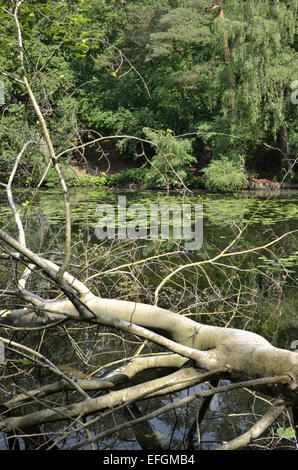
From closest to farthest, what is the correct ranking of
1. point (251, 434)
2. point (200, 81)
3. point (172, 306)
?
point (251, 434) < point (172, 306) < point (200, 81)

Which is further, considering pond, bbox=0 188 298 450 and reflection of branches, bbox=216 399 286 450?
pond, bbox=0 188 298 450

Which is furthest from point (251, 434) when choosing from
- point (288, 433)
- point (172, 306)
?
point (172, 306)

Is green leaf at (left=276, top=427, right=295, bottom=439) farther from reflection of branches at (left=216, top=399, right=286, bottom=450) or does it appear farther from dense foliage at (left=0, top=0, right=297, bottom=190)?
dense foliage at (left=0, top=0, right=297, bottom=190)

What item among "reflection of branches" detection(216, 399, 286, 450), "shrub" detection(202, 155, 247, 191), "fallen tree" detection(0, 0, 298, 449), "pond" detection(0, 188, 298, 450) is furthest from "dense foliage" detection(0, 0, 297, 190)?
"reflection of branches" detection(216, 399, 286, 450)

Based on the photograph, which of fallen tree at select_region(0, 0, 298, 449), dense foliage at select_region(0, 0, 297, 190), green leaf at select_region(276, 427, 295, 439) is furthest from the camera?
dense foliage at select_region(0, 0, 297, 190)

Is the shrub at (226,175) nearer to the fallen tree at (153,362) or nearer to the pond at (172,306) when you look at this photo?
the pond at (172,306)

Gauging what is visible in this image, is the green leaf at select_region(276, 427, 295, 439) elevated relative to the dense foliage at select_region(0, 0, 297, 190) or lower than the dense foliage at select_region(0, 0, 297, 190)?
lower

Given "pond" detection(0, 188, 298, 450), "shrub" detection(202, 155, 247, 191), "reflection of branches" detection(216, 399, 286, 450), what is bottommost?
"shrub" detection(202, 155, 247, 191)

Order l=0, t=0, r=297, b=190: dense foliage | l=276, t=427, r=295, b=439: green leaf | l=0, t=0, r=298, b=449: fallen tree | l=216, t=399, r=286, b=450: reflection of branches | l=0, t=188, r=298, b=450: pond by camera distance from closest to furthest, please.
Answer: l=216, t=399, r=286, b=450: reflection of branches, l=0, t=0, r=298, b=449: fallen tree, l=276, t=427, r=295, b=439: green leaf, l=0, t=188, r=298, b=450: pond, l=0, t=0, r=297, b=190: dense foliage

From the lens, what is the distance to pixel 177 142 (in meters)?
18.4

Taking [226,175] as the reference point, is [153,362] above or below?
above

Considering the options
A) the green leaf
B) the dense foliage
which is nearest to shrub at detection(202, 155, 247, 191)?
the dense foliage

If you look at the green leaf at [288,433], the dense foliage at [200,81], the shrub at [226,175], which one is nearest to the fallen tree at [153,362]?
the green leaf at [288,433]

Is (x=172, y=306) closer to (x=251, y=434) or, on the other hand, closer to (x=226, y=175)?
(x=251, y=434)
